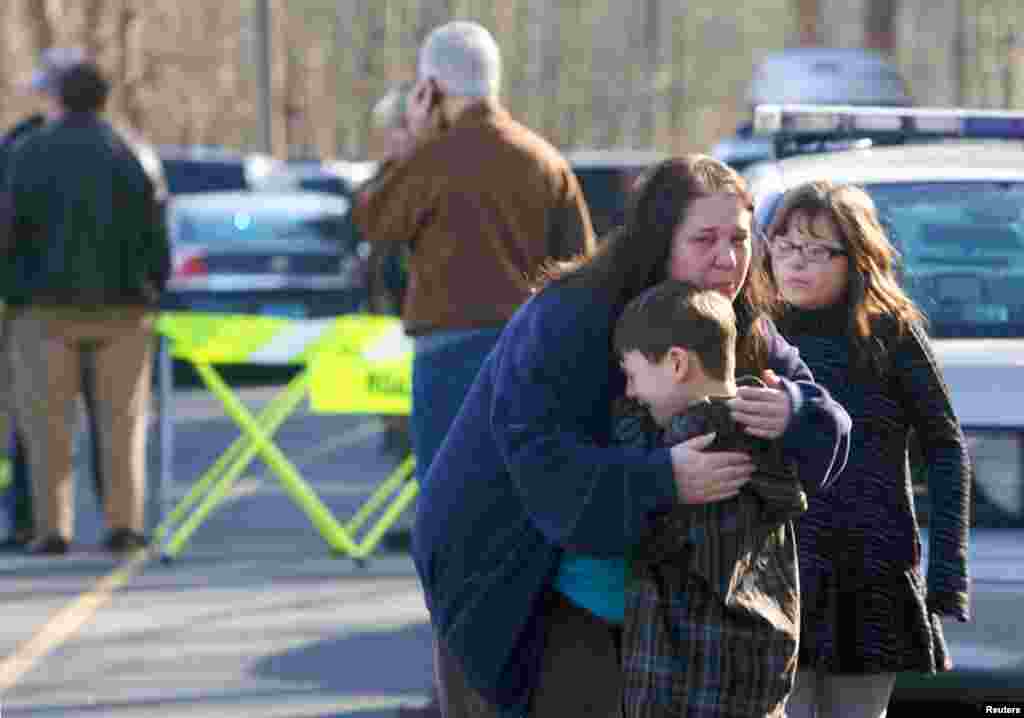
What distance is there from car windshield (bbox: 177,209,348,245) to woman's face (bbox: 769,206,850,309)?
48.0ft

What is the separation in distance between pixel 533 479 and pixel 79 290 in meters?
6.56

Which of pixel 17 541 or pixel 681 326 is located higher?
pixel 681 326

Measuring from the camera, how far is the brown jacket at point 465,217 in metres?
7.44

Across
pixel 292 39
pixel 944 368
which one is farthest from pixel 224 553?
pixel 292 39

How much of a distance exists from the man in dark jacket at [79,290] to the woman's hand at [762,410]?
21.8 ft

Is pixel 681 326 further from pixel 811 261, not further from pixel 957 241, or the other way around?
pixel 957 241

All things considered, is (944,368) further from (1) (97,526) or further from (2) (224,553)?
(1) (97,526)

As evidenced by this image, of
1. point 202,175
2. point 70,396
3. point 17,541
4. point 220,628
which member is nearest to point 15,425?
point 70,396

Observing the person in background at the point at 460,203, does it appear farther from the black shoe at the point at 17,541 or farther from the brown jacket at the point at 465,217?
the black shoe at the point at 17,541

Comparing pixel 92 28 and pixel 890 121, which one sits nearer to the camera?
pixel 890 121

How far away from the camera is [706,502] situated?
3.88m

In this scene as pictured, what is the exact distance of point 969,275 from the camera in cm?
646

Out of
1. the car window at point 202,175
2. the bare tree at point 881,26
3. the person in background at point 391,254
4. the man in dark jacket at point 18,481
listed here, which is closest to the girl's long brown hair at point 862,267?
the person in background at point 391,254

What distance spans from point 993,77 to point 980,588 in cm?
7138
